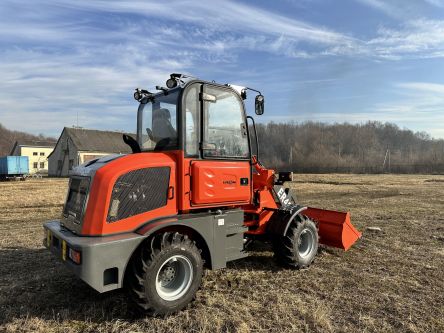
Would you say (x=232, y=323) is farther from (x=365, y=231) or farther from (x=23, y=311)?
(x=365, y=231)

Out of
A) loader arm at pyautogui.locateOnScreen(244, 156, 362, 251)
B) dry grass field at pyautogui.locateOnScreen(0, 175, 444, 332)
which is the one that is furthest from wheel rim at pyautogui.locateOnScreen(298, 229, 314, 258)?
loader arm at pyautogui.locateOnScreen(244, 156, 362, 251)

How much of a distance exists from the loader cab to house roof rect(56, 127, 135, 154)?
157 feet

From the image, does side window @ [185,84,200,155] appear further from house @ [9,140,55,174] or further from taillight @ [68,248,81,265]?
house @ [9,140,55,174]

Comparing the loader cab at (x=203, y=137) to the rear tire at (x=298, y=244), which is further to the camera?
the rear tire at (x=298, y=244)

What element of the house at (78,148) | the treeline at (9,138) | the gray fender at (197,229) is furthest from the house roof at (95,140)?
the treeline at (9,138)

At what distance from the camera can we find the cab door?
Result: 195 inches

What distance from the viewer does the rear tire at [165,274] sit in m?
4.24

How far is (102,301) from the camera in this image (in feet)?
16.3

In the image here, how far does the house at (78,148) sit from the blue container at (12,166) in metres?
9.47

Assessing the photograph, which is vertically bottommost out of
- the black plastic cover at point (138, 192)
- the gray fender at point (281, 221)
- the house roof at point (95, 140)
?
the gray fender at point (281, 221)

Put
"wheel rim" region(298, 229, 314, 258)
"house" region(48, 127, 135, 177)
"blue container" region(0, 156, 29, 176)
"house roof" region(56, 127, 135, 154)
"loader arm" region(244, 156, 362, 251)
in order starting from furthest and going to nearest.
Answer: "house roof" region(56, 127, 135, 154), "house" region(48, 127, 135, 177), "blue container" region(0, 156, 29, 176), "wheel rim" region(298, 229, 314, 258), "loader arm" region(244, 156, 362, 251)

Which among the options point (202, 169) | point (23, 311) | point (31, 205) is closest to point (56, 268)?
point (23, 311)

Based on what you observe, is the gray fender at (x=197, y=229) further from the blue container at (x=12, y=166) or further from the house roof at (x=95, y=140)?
the house roof at (x=95, y=140)

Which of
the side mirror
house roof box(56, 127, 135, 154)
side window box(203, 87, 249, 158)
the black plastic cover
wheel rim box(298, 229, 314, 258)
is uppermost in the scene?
house roof box(56, 127, 135, 154)
